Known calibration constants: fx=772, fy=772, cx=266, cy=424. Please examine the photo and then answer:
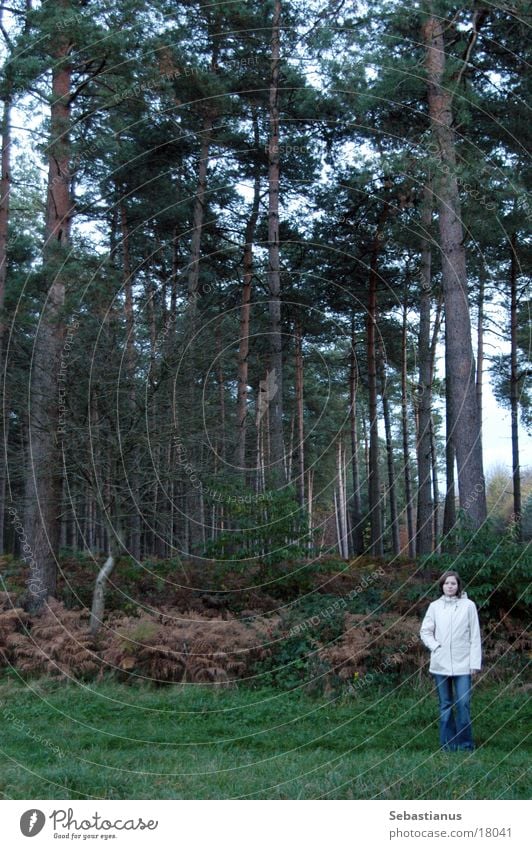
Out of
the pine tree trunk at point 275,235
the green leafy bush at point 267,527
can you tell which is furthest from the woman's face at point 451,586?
the pine tree trunk at point 275,235

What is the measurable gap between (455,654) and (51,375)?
9319 millimetres

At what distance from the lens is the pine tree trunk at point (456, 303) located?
13258 millimetres

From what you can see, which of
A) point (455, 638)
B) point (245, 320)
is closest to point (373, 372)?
point (245, 320)

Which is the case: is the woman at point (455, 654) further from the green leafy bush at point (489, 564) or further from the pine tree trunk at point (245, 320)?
the pine tree trunk at point (245, 320)

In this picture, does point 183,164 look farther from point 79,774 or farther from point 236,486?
point 79,774

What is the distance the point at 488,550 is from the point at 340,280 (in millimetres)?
15357

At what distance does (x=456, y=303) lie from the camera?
1380 centimetres

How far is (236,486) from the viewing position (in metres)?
16.2

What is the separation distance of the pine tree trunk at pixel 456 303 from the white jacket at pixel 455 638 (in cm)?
486

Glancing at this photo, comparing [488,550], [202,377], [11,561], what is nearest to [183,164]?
[202,377]

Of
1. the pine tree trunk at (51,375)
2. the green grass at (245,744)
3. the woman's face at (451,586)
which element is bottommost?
the green grass at (245,744)
